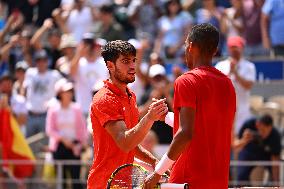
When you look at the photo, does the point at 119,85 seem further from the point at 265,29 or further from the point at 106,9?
the point at 106,9

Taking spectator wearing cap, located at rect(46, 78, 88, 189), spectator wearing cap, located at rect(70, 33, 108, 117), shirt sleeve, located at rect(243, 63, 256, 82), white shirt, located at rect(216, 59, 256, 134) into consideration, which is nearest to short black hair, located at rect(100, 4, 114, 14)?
spectator wearing cap, located at rect(70, 33, 108, 117)

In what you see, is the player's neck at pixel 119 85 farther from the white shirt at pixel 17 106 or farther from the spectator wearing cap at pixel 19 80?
the spectator wearing cap at pixel 19 80

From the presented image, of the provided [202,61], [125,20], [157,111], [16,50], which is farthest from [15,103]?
[202,61]

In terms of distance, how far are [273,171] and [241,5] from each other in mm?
4145

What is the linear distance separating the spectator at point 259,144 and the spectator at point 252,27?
2885 millimetres

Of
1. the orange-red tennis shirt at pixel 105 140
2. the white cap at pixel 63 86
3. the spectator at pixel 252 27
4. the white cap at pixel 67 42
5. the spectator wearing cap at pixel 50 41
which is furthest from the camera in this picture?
the spectator wearing cap at pixel 50 41

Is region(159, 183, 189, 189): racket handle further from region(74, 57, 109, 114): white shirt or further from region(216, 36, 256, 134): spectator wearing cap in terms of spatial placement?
region(74, 57, 109, 114): white shirt

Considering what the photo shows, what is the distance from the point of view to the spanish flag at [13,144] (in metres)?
15.4

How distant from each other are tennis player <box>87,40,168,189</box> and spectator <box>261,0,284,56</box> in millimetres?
8825

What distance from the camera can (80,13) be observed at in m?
18.5

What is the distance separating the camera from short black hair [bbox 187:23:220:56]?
682cm

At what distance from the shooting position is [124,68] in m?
7.61

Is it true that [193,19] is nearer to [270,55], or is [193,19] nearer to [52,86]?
[270,55]

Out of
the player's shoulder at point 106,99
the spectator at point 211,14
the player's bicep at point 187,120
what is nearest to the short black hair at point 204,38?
the player's bicep at point 187,120
